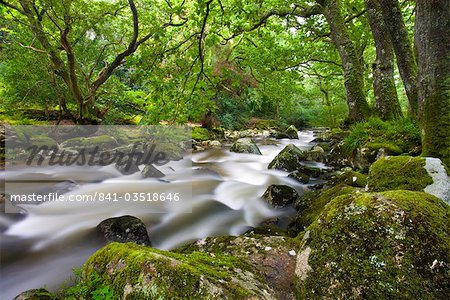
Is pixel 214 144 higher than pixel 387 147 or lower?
lower

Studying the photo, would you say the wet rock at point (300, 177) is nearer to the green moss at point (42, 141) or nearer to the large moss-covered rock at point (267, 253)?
the large moss-covered rock at point (267, 253)

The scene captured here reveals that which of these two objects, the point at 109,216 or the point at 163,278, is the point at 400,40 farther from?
the point at 109,216

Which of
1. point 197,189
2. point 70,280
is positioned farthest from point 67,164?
point 70,280

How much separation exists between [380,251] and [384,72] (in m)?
5.41

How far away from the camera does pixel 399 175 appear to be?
8.56 feet

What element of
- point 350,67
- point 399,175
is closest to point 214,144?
point 350,67

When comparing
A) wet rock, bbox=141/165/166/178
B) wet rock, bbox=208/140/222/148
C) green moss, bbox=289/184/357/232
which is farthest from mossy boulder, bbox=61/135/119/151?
green moss, bbox=289/184/357/232

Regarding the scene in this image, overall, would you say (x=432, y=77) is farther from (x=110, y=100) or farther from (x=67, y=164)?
(x=110, y=100)

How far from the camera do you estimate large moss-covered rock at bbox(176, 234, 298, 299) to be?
1.95 meters

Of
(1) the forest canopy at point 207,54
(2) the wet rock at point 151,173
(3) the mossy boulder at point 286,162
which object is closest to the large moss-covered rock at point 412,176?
(1) the forest canopy at point 207,54

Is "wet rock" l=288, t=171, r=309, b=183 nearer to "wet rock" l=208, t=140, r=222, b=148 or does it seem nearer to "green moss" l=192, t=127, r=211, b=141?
"wet rock" l=208, t=140, r=222, b=148

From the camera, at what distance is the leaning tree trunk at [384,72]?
18.3 ft

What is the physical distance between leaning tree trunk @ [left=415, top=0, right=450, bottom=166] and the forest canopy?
0.04 ft

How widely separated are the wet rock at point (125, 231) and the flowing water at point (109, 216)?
0.67 ft
